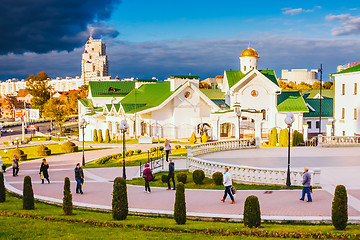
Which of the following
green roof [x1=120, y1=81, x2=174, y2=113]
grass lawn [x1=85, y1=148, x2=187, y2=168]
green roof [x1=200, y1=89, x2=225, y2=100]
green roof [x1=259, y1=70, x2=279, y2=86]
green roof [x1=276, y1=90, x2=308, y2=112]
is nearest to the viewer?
grass lawn [x1=85, y1=148, x2=187, y2=168]

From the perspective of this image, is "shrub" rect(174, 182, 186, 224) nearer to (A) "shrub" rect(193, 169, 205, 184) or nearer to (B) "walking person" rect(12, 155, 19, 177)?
(A) "shrub" rect(193, 169, 205, 184)

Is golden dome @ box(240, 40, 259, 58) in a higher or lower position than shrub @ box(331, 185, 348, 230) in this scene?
higher

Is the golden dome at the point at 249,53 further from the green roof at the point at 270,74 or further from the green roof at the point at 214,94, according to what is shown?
the green roof at the point at 214,94

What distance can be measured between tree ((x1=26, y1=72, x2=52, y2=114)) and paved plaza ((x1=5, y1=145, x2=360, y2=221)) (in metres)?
88.5

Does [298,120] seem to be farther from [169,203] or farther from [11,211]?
[11,211]

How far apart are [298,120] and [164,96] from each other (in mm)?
18454

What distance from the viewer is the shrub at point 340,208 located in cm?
1159

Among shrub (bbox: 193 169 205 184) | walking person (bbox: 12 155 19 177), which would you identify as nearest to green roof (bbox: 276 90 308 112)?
shrub (bbox: 193 169 205 184)

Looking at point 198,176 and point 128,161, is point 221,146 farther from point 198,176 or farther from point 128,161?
point 198,176

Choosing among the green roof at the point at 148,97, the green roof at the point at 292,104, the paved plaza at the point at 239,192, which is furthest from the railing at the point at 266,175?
the green roof at the point at 292,104

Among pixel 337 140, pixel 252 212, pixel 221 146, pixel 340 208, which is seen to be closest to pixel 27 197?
pixel 252 212

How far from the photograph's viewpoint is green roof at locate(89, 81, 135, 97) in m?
71.1

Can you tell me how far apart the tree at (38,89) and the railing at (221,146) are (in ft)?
305

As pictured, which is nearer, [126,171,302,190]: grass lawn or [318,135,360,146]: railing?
[126,171,302,190]: grass lawn
